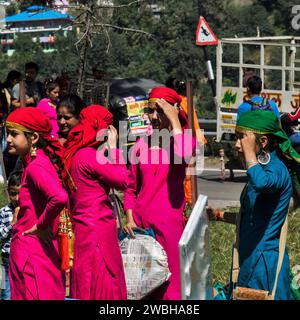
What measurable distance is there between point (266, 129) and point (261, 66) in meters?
9.43

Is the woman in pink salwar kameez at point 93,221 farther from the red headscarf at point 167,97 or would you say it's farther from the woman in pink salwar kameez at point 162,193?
the red headscarf at point 167,97

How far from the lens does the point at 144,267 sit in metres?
6.17

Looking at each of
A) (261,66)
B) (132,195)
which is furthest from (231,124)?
(132,195)

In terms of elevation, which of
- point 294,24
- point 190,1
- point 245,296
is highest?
point 190,1

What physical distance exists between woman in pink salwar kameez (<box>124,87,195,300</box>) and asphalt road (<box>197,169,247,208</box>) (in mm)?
5114

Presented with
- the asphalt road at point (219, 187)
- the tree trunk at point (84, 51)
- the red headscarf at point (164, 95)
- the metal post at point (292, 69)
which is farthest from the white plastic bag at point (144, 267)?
the metal post at point (292, 69)

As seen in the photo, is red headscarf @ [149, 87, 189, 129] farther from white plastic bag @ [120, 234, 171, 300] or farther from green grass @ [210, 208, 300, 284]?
green grass @ [210, 208, 300, 284]

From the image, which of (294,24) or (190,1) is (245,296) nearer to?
(294,24)

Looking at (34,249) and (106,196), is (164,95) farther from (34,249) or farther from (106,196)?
(34,249)

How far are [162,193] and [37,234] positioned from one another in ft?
3.60

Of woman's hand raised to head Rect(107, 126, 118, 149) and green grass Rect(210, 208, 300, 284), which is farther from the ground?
woman's hand raised to head Rect(107, 126, 118, 149)

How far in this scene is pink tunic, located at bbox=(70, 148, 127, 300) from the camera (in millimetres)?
5922

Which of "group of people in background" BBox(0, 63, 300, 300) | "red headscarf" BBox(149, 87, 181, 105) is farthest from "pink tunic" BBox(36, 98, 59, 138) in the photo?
"red headscarf" BBox(149, 87, 181, 105)

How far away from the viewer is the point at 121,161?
620cm
